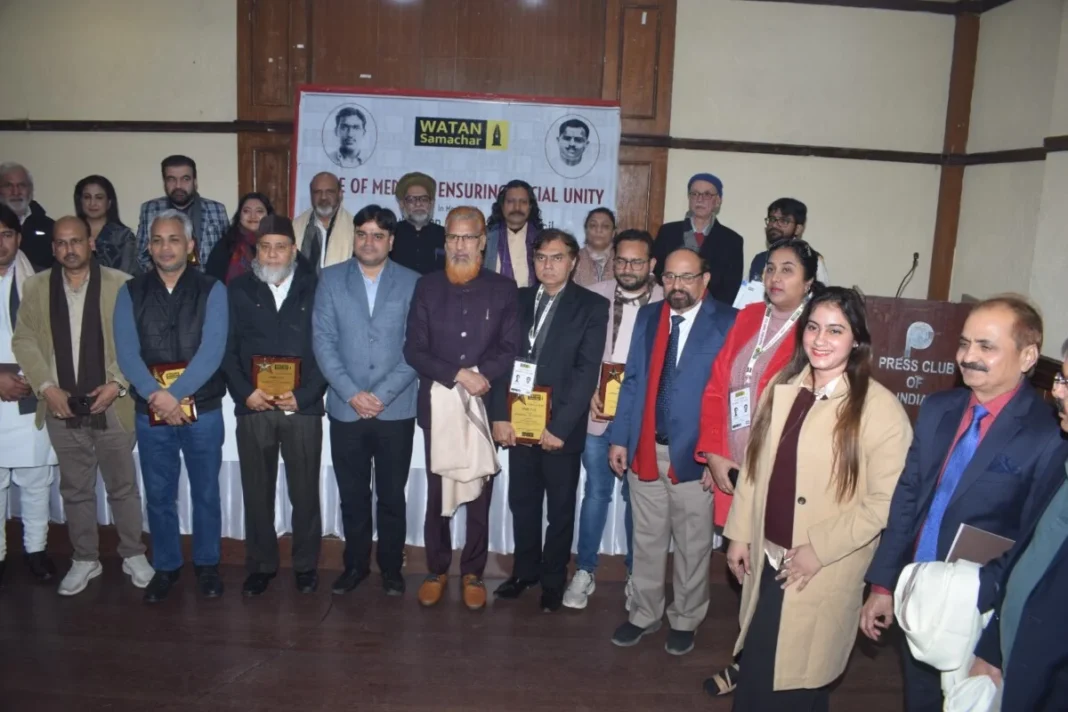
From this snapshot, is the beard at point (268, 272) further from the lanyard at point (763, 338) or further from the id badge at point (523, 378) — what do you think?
the lanyard at point (763, 338)

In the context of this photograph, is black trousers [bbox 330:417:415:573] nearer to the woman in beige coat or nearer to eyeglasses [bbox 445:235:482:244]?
eyeglasses [bbox 445:235:482:244]

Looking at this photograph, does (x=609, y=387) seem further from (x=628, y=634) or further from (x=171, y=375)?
A: (x=171, y=375)

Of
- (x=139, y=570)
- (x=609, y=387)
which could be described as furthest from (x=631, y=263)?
(x=139, y=570)

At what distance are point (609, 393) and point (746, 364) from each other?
775mm

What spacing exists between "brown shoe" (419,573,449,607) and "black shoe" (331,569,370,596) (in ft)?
1.01

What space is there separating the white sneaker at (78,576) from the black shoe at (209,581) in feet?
1.68

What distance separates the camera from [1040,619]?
182 centimetres

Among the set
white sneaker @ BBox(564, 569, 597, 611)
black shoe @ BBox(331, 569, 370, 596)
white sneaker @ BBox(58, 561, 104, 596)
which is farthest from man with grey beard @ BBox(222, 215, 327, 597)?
white sneaker @ BBox(564, 569, 597, 611)

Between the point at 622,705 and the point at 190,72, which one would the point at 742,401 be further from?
the point at 190,72

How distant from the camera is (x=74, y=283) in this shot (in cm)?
380

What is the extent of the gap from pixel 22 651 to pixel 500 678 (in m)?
1.91

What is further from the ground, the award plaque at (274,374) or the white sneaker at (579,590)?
the award plaque at (274,374)

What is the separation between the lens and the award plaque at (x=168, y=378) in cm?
364

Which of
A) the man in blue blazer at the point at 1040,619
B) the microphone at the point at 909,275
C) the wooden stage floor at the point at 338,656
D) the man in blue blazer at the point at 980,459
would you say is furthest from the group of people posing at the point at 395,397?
the microphone at the point at 909,275
